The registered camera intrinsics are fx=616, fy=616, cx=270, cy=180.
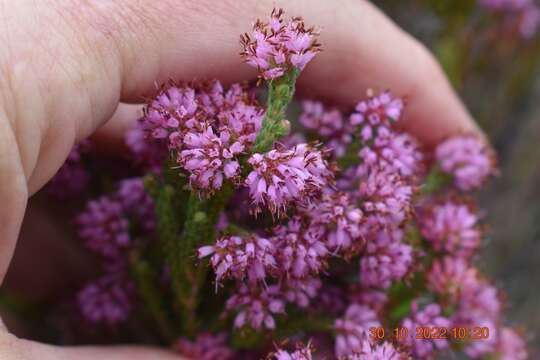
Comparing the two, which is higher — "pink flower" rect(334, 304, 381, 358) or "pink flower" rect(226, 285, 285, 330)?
"pink flower" rect(226, 285, 285, 330)

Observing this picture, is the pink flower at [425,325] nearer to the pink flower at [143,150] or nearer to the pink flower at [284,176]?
the pink flower at [284,176]

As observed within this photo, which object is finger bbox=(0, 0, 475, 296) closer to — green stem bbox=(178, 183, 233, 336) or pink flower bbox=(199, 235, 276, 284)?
green stem bbox=(178, 183, 233, 336)

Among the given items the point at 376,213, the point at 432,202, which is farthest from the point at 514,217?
the point at 376,213

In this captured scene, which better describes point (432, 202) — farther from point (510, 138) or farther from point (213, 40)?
point (510, 138)

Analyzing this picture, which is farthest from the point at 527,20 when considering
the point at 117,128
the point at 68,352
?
the point at 68,352
